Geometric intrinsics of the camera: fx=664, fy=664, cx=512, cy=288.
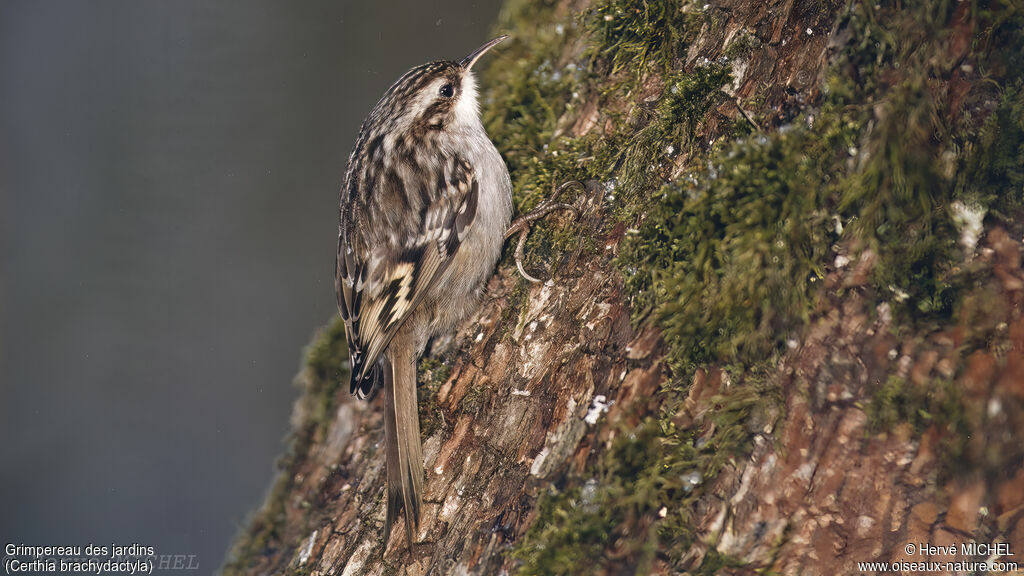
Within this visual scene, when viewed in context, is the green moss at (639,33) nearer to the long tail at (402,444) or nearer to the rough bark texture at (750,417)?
the rough bark texture at (750,417)

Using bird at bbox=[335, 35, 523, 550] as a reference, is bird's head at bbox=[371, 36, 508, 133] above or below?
above

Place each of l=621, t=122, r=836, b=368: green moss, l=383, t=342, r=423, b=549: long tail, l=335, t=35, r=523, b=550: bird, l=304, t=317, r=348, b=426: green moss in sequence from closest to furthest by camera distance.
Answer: l=621, t=122, r=836, b=368: green moss → l=383, t=342, r=423, b=549: long tail → l=335, t=35, r=523, b=550: bird → l=304, t=317, r=348, b=426: green moss

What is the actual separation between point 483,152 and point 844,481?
4.65 feet

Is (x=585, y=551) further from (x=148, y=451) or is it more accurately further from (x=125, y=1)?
(x=125, y=1)

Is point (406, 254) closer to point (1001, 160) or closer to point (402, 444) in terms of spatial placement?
point (402, 444)

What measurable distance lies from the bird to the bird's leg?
1.2 inches

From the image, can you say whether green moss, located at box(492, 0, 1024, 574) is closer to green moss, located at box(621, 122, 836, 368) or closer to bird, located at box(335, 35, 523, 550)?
green moss, located at box(621, 122, 836, 368)

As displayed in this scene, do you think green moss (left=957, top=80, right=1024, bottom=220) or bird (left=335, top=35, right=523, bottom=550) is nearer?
green moss (left=957, top=80, right=1024, bottom=220)

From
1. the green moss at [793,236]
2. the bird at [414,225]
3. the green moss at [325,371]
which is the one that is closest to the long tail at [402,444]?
the bird at [414,225]

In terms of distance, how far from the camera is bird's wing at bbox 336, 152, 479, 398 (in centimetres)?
212

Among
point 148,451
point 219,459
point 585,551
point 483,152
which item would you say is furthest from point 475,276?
point 148,451

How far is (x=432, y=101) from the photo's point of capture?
2338mm

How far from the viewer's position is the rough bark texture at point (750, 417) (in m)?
1.21

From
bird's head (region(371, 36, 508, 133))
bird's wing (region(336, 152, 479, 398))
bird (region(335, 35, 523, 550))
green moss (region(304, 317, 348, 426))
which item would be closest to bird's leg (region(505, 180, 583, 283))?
bird (region(335, 35, 523, 550))
